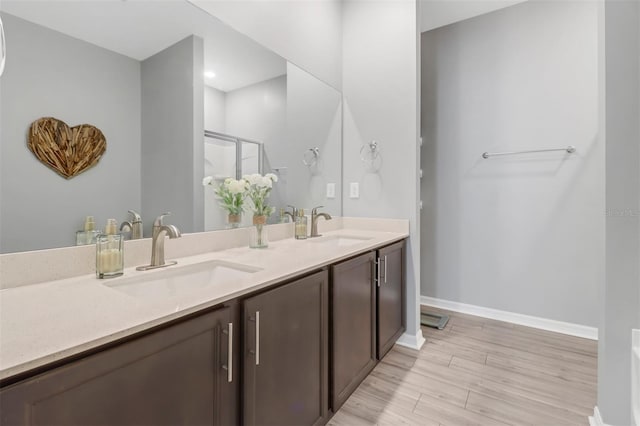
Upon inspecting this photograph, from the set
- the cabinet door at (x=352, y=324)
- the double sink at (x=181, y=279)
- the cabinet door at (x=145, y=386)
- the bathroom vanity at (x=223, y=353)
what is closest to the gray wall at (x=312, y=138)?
the bathroom vanity at (x=223, y=353)

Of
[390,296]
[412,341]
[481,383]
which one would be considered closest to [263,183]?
[390,296]

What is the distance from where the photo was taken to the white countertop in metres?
0.52

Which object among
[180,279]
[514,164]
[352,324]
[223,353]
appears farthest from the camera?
[514,164]

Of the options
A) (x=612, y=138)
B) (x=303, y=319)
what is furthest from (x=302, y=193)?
(x=612, y=138)

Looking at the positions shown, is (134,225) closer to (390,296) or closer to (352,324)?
(352,324)

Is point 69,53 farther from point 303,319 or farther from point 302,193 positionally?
point 302,193

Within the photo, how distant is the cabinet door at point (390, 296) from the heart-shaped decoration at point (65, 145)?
1.45m

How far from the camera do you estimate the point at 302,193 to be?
2.16 meters

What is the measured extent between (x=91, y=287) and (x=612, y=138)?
2045mm

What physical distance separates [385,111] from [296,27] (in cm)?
87

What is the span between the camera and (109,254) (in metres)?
0.99

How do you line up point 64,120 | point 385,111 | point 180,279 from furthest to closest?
1. point 385,111
2. point 180,279
3. point 64,120

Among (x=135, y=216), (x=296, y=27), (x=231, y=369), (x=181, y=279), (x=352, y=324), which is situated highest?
(x=296, y=27)

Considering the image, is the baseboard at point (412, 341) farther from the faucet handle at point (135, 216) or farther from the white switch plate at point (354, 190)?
the faucet handle at point (135, 216)
